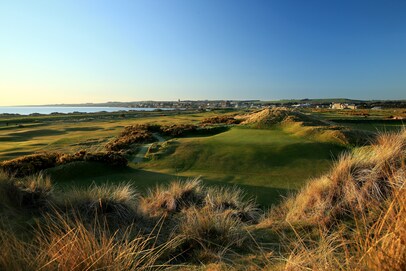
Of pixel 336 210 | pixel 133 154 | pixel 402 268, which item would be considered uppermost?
pixel 402 268

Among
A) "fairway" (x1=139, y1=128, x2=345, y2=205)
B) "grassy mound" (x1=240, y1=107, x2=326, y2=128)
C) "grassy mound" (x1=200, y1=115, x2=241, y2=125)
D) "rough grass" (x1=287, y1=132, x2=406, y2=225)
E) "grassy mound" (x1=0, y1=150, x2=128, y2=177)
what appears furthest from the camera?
"grassy mound" (x1=200, y1=115, x2=241, y2=125)

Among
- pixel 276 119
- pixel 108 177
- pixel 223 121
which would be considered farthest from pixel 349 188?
pixel 223 121

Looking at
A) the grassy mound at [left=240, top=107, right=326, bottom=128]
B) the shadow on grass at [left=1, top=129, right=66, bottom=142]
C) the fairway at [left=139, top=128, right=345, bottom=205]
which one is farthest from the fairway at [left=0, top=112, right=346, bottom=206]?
the shadow on grass at [left=1, top=129, right=66, bottom=142]

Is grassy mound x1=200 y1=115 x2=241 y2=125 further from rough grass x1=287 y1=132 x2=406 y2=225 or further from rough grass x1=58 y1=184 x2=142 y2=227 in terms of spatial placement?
rough grass x1=58 y1=184 x2=142 y2=227

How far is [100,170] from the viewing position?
48.3 ft

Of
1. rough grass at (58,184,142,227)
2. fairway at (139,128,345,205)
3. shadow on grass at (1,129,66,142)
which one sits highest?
rough grass at (58,184,142,227)

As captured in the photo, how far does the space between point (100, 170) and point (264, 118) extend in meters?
16.1

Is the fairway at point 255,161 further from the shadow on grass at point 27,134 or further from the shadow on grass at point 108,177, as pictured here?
the shadow on grass at point 27,134

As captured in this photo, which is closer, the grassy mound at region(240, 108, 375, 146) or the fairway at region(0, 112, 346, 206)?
the fairway at region(0, 112, 346, 206)

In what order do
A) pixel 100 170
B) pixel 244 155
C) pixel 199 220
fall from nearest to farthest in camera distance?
1. pixel 199 220
2. pixel 100 170
3. pixel 244 155

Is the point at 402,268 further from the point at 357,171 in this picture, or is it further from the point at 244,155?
the point at 244,155

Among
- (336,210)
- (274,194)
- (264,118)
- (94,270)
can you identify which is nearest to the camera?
(94,270)

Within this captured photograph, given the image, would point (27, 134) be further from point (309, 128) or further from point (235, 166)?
point (309, 128)

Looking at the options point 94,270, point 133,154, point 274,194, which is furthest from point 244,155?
point 94,270
